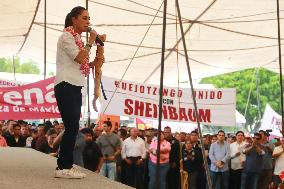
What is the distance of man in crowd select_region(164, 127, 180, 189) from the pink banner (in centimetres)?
304

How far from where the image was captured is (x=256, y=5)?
13586mm

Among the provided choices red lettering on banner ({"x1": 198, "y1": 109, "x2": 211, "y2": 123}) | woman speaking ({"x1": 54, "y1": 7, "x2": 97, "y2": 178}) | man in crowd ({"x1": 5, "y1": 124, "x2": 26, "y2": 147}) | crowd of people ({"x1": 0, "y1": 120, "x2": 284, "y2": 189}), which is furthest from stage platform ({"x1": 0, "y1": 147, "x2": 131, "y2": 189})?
red lettering on banner ({"x1": 198, "y1": 109, "x2": 211, "y2": 123})

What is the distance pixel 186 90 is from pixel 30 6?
5.13 metres

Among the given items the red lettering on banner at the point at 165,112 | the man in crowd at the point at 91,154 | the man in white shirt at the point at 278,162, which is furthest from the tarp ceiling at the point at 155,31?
the man in crowd at the point at 91,154

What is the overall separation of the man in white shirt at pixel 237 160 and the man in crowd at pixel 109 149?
3.08 metres

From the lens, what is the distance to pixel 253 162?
12.0 m

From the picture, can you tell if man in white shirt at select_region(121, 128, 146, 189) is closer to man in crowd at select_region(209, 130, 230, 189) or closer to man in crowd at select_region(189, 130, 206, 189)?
man in crowd at select_region(189, 130, 206, 189)

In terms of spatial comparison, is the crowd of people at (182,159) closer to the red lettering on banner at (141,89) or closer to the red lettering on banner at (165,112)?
the red lettering on banner at (165,112)

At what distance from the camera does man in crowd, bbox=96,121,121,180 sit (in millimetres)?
10766

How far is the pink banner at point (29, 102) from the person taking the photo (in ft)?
31.6

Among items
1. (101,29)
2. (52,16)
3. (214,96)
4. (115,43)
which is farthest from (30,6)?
(214,96)

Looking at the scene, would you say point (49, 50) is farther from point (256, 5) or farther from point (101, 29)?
point (256, 5)

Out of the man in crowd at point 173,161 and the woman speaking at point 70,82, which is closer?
the woman speaking at point 70,82

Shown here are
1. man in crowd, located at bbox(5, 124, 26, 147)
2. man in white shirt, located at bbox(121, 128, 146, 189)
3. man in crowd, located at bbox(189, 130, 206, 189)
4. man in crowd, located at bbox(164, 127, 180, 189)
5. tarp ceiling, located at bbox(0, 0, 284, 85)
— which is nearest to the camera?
man in crowd, located at bbox(5, 124, 26, 147)
